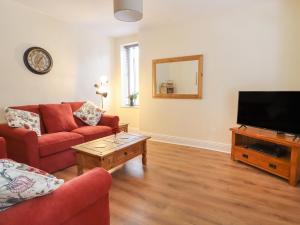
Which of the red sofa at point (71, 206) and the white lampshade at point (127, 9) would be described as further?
the white lampshade at point (127, 9)

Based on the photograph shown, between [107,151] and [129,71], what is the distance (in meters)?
3.28

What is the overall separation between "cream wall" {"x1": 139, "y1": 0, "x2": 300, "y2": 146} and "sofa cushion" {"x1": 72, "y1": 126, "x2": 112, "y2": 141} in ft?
4.21

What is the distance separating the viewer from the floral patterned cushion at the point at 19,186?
0.83 m

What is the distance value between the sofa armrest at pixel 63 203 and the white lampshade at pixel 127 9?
1.74 meters

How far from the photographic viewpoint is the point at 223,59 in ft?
11.3

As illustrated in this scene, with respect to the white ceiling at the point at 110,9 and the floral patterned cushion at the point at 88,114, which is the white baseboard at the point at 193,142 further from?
the white ceiling at the point at 110,9

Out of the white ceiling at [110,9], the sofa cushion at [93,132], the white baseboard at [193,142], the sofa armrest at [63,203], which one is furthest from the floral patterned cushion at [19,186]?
the white baseboard at [193,142]

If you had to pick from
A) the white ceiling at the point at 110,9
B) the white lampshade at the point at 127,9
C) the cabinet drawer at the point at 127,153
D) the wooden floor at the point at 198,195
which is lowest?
the wooden floor at the point at 198,195

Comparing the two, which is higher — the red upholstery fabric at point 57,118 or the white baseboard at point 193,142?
the red upholstery fabric at point 57,118

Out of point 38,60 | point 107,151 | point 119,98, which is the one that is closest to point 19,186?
point 107,151

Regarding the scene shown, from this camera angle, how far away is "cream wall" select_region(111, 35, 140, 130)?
4949 mm

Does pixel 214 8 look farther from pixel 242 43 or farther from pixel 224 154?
pixel 224 154

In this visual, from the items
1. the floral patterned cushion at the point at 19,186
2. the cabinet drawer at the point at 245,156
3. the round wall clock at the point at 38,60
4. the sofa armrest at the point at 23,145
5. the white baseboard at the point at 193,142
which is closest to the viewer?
the floral patterned cushion at the point at 19,186

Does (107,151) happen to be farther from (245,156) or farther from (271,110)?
(271,110)
